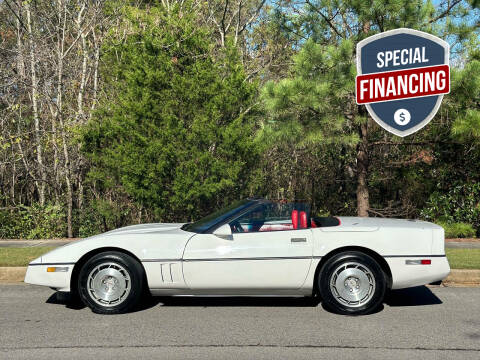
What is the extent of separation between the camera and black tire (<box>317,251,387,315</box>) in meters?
5.35

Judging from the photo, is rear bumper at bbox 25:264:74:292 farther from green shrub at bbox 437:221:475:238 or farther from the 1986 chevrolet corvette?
green shrub at bbox 437:221:475:238

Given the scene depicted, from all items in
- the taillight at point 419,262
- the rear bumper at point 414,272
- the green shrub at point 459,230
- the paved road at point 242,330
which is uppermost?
the taillight at point 419,262

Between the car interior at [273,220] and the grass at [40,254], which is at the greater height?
the car interior at [273,220]

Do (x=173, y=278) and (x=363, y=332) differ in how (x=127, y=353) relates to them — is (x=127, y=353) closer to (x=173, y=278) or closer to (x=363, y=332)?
(x=173, y=278)

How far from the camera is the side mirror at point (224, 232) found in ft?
17.7

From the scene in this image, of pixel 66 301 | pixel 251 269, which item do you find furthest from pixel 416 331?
pixel 66 301

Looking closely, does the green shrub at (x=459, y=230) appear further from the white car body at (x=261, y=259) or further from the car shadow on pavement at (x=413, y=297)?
the white car body at (x=261, y=259)

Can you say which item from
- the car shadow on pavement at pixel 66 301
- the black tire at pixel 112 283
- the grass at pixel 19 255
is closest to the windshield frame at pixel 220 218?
the black tire at pixel 112 283

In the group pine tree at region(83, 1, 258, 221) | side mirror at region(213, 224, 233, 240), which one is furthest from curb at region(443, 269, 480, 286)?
pine tree at region(83, 1, 258, 221)

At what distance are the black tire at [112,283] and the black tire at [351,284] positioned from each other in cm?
189

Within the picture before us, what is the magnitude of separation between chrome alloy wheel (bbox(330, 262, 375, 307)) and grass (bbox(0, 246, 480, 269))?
2.44 meters

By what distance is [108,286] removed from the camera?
5.49m

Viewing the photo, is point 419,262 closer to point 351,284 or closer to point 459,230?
point 351,284

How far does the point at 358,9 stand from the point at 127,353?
26.6 feet
